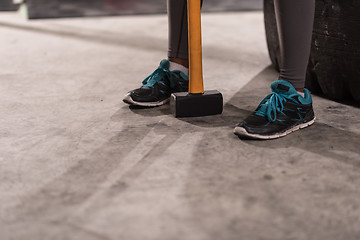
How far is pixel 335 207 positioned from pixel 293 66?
1.53 feet

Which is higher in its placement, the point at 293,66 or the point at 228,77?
the point at 293,66

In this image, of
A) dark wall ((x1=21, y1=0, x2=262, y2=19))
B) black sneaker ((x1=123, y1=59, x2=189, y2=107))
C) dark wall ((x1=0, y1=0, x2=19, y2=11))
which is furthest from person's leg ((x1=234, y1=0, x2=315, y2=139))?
dark wall ((x1=0, y1=0, x2=19, y2=11))

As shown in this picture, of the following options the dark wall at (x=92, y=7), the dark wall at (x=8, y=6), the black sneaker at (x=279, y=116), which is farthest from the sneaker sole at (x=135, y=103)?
the dark wall at (x=8, y=6)

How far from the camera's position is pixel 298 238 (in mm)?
790

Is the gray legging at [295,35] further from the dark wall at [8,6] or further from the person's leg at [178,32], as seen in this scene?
the dark wall at [8,6]

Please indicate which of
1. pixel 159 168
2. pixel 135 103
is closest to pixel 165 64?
pixel 135 103

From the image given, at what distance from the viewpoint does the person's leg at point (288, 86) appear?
119 centimetres

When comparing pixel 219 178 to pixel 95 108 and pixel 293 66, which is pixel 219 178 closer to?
pixel 293 66

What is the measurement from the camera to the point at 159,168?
3.41 feet

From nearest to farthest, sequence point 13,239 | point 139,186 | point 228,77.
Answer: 1. point 13,239
2. point 139,186
3. point 228,77

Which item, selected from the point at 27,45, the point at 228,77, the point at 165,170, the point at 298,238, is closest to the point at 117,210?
the point at 165,170

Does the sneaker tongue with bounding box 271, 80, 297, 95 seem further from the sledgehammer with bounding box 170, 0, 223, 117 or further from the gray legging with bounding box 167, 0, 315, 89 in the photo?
the sledgehammer with bounding box 170, 0, 223, 117

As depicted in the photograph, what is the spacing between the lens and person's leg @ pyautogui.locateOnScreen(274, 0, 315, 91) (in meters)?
1.18

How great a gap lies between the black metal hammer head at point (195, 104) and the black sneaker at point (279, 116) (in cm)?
16
